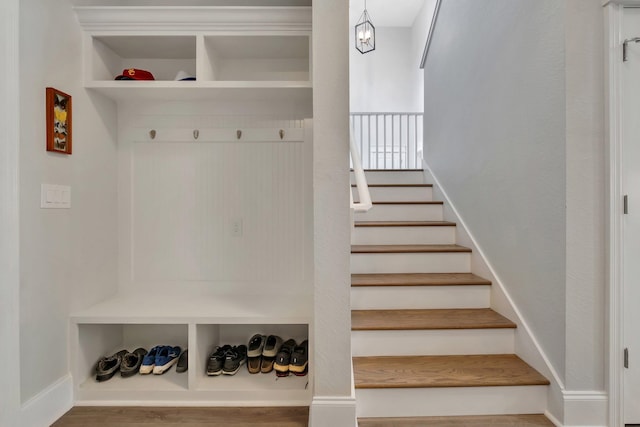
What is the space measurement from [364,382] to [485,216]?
52.7 inches

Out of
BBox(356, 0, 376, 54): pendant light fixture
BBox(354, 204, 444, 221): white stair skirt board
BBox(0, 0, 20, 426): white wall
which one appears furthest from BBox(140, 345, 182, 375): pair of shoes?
BBox(356, 0, 376, 54): pendant light fixture

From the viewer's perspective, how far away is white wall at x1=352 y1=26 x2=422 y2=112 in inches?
215

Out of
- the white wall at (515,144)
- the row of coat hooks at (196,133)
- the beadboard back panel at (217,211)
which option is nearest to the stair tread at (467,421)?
the white wall at (515,144)

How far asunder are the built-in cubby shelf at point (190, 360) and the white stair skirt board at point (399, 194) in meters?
1.45

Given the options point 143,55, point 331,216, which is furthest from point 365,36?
point 331,216

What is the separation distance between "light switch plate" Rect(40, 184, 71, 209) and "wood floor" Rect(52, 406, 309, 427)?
104cm

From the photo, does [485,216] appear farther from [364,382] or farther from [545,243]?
[364,382]

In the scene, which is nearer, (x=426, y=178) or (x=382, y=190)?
(x=382, y=190)

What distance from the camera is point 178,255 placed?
7.73 feet

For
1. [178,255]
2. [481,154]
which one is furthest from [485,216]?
[178,255]

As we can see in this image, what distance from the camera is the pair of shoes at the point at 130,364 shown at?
2.01 metres

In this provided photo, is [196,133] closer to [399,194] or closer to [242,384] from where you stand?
[242,384]

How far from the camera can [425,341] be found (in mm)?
1918

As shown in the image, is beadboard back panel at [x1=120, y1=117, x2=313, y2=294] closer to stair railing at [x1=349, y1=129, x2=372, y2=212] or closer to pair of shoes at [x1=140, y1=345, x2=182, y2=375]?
pair of shoes at [x1=140, y1=345, x2=182, y2=375]
